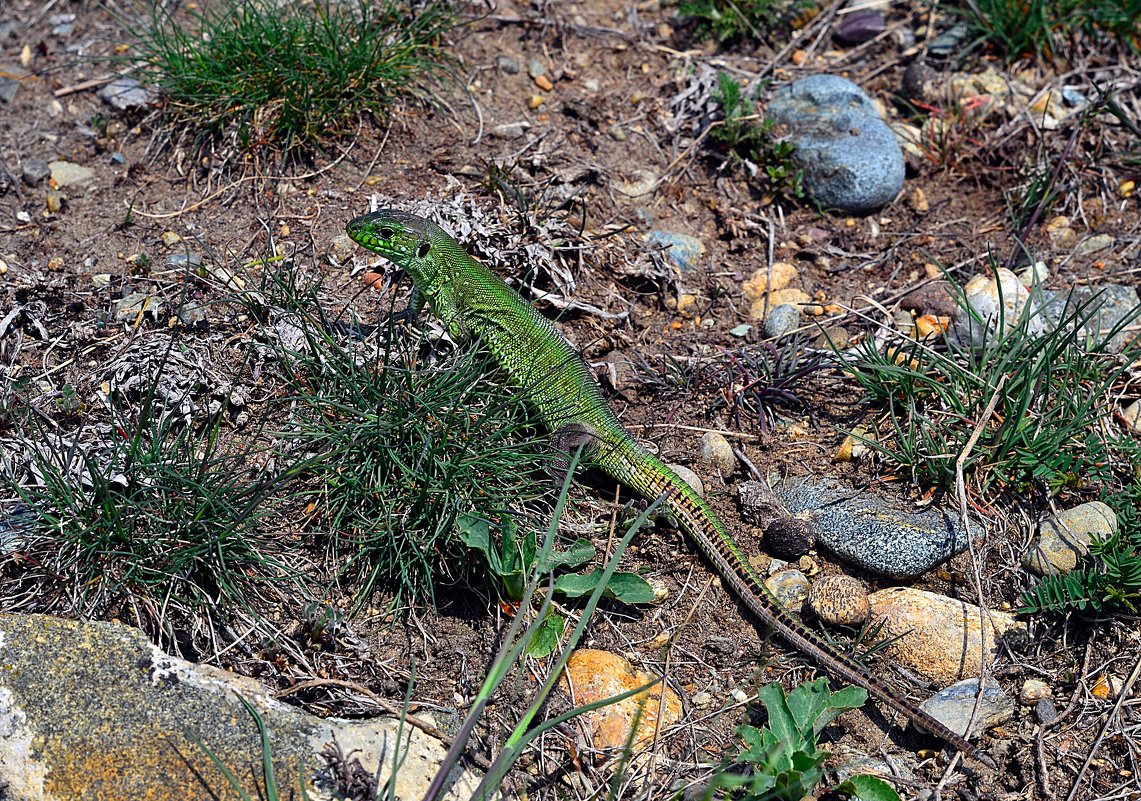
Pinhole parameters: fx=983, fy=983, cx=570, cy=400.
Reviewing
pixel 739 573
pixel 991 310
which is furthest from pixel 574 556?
pixel 991 310

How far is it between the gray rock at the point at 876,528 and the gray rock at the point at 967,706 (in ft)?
1.68

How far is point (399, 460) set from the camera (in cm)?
385

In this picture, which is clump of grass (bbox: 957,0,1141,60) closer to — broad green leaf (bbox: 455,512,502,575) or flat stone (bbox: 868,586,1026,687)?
flat stone (bbox: 868,586,1026,687)

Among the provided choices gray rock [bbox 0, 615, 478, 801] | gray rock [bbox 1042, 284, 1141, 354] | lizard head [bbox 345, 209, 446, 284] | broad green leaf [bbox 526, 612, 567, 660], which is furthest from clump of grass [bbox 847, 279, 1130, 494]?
gray rock [bbox 0, 615, 478, 801]

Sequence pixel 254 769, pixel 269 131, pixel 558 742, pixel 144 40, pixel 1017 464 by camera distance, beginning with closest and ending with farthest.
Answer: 1. pixel 254 769
2. pixel 558 742
3. pixel 1017 464
4. pixel 269 131
5. pixel 144 40

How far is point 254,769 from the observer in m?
3.00

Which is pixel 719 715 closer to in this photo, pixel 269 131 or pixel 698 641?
pixel 698 641

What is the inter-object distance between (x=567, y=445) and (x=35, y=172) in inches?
136

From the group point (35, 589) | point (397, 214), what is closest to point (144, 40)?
point (397, 214)

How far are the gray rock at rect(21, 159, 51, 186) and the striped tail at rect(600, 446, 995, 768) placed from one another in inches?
140

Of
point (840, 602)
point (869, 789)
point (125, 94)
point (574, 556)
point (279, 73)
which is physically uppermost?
point (279, 73)

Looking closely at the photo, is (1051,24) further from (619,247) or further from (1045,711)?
(1045,711)

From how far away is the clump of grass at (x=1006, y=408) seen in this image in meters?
4.20

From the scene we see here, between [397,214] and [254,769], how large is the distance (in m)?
2.62
